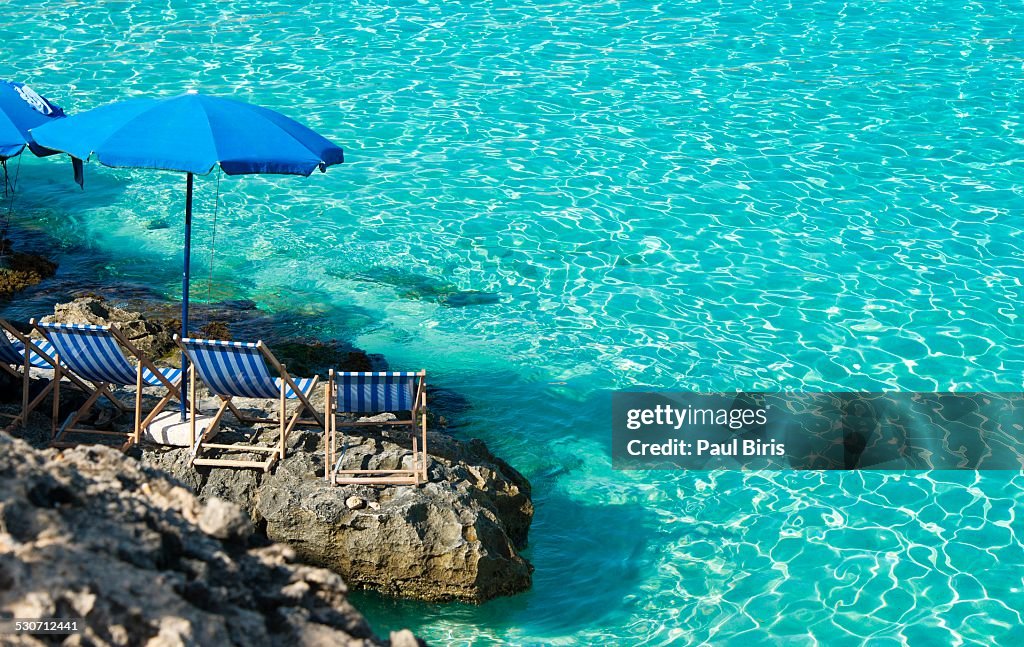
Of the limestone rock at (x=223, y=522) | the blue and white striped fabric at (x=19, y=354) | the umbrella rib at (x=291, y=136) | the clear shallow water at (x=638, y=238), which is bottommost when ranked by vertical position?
the clear shallow water at (x=638, y=238)

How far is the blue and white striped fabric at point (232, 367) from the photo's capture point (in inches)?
265

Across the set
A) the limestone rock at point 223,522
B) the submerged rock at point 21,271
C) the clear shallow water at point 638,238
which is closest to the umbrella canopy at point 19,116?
the submerged rock at point 21,271

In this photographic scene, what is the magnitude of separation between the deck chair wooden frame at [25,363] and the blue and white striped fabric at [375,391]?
1914 mm

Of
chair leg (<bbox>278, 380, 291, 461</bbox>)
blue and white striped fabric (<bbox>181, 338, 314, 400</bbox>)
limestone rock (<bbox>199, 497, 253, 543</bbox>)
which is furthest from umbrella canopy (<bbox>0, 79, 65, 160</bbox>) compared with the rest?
limestone rock (<bbox>199, 497, 253, 543</bbox>)

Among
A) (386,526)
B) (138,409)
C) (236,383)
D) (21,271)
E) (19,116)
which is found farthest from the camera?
(21,271)

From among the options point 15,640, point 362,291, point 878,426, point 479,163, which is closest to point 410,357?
point 362,291

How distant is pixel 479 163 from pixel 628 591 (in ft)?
27.3

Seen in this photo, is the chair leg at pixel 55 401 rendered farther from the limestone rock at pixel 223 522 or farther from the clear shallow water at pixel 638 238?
the limestone rock at pixel 223 522

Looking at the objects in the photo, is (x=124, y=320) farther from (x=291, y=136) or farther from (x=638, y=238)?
(x=638, y=238)

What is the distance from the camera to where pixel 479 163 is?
47.3ft

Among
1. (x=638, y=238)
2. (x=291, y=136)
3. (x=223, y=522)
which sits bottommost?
(x=638, y=238)

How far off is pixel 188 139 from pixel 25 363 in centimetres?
182

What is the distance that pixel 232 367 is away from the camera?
22.5 ft

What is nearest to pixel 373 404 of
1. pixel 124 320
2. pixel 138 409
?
pixel 138 409
